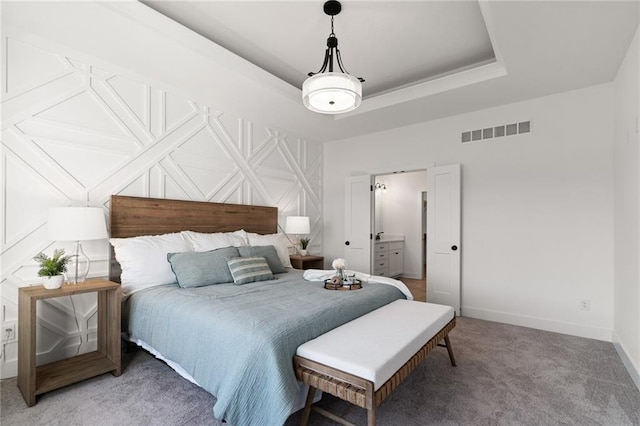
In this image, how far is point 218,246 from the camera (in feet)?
11.3

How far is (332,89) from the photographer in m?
2.28

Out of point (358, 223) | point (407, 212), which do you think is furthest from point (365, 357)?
point (407, 212)

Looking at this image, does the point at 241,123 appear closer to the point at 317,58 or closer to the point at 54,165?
the point at 317,58

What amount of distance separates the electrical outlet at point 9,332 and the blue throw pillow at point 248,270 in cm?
168

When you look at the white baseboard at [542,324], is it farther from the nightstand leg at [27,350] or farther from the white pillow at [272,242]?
the nightstand leg at [27,350]

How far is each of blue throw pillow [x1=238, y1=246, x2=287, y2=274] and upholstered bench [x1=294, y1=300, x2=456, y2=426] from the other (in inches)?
61.7

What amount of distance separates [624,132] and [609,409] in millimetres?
2396

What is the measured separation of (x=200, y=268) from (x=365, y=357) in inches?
72.9

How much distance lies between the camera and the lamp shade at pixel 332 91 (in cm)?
228

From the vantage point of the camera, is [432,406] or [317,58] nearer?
[432,406]

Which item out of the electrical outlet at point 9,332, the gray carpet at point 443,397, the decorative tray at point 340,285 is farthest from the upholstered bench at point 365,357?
the electrical outlet at point 9,332

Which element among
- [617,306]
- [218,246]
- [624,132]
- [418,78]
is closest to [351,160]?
[418,78]

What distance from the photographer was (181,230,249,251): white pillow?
335 cm

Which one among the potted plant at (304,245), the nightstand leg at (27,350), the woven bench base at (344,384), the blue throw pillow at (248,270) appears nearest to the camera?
the woven bench base at (344,384)
